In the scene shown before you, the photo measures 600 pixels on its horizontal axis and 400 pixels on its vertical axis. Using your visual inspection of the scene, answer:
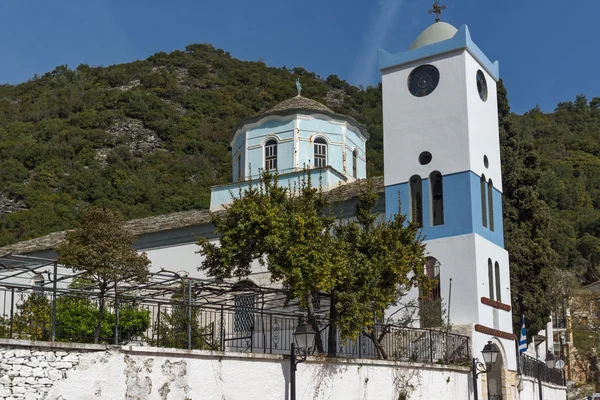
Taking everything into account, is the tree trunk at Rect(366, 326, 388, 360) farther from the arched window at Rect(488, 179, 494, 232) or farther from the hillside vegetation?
the hillside vegetation

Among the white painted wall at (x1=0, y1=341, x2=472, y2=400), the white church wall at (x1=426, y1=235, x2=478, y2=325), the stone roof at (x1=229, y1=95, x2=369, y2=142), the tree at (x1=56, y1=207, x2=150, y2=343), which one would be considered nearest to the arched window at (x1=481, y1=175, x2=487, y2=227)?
the white church wall at (x1=426, y1=235, x2=478, y2=325)

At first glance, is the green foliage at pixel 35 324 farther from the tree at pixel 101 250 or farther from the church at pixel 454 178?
the church at pixel 454 178

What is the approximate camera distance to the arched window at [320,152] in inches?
1249

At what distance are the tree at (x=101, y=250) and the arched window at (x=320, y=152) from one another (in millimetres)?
11314

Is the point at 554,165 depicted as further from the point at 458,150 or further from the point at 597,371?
the point at 458,150

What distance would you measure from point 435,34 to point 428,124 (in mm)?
3505

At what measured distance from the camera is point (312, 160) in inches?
1244

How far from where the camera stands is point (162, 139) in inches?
2800

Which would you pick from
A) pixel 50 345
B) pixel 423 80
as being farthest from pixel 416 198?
pixel 50 345

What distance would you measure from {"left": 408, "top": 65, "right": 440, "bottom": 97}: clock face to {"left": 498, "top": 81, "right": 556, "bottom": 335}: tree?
265 inches

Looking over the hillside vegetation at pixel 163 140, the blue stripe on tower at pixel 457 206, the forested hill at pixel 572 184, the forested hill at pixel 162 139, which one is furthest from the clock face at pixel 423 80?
the forested hill at pixel 572 184

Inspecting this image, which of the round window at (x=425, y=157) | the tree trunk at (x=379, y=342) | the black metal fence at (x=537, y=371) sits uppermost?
the round window at (x=425, y=157)

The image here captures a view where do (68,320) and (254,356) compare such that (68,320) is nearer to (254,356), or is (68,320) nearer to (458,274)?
(254,356)

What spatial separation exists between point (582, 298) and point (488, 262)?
2666 centimetres
